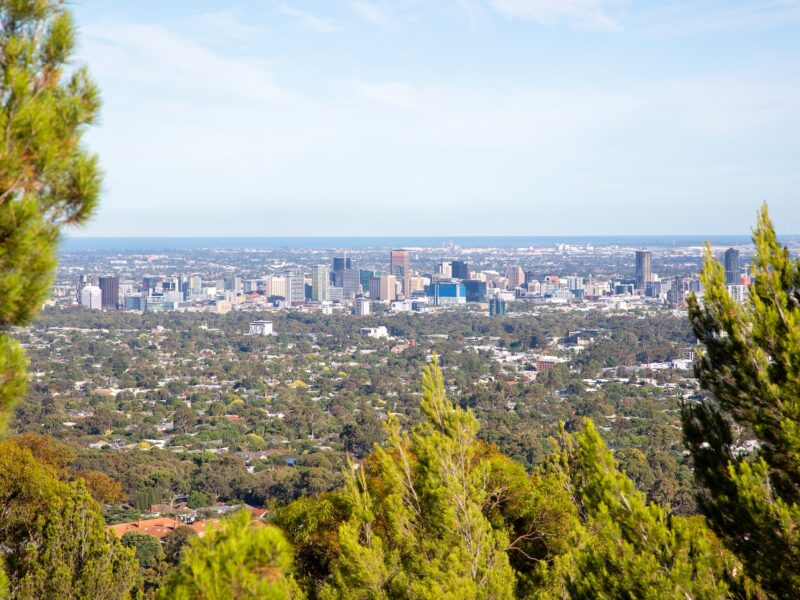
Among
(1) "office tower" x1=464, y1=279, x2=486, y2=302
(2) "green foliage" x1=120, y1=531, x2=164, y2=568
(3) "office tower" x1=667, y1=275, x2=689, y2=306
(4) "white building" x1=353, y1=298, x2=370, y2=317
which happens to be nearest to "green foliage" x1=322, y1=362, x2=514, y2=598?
(2) "green foliage" x1=120, y1=531, x2=164, y2=568

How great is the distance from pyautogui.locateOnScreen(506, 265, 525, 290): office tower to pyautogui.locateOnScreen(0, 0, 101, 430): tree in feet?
262

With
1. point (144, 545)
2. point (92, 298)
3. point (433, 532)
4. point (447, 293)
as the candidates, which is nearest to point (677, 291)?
point (447, 293)

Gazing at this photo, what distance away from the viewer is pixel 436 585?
5004 mm

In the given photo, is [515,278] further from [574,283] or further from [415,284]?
[415,284]

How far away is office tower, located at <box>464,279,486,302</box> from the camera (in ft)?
Result: 248

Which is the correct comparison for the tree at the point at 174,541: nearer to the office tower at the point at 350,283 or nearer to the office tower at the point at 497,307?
the office tower at the point at 497,307

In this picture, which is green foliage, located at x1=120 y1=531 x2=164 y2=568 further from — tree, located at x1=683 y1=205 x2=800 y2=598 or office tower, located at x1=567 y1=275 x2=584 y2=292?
office tower, located at x1=567 y1=275 x2=584 y2=292

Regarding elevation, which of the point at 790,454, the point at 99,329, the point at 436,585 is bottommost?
the point at 99,329

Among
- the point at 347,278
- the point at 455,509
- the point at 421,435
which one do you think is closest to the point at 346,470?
the point at 421,435

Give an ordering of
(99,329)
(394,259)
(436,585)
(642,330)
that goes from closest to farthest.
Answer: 1. (436,585)
2. (642,330)
3. (99,329)
4. (394,259)

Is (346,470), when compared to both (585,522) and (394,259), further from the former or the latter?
(394,259)

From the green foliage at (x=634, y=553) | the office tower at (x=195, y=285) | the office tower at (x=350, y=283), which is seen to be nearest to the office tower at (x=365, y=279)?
the office tower at (x=350, y=283)

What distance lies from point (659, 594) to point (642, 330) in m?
49.8

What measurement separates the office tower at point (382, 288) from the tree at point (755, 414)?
7406 cm
